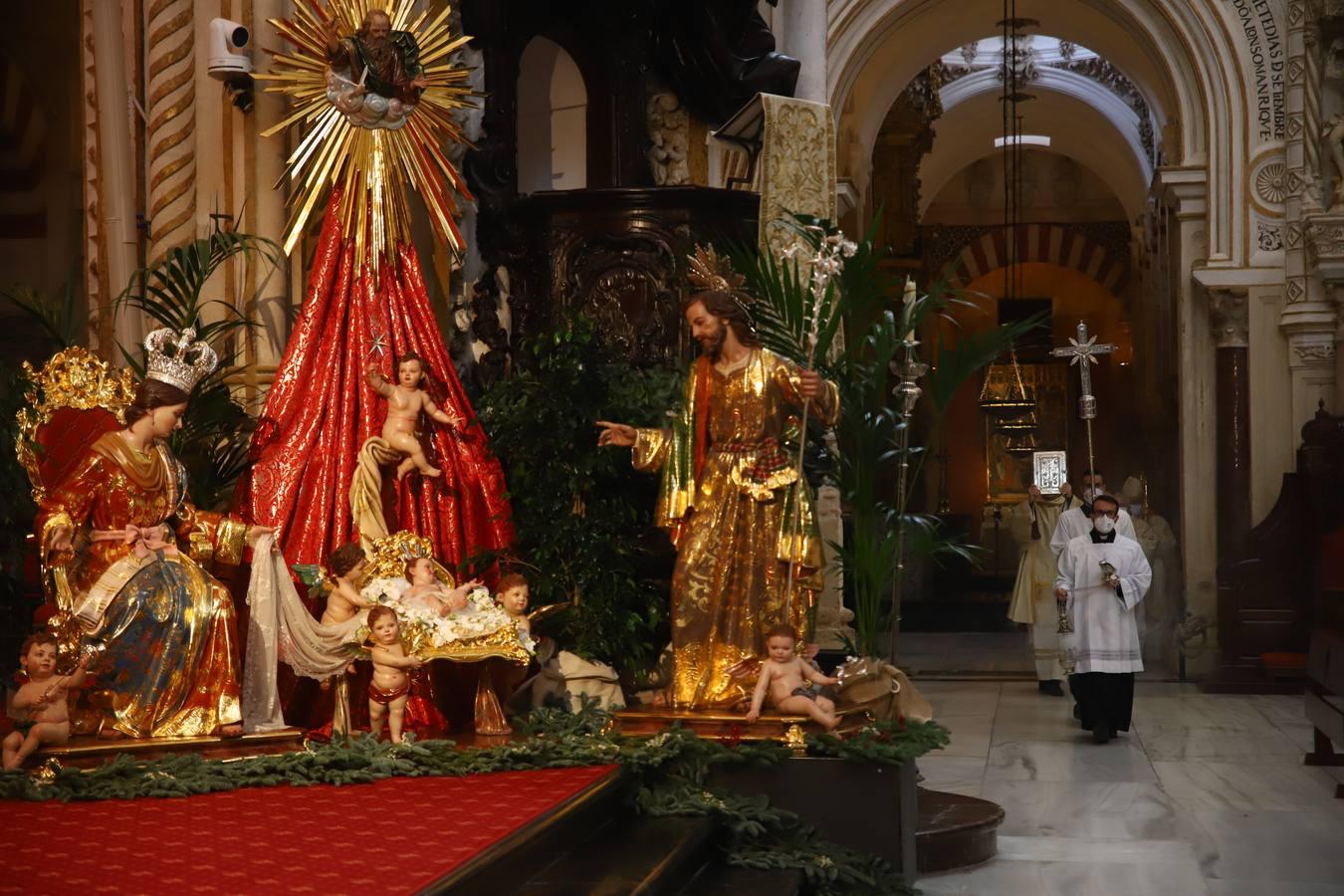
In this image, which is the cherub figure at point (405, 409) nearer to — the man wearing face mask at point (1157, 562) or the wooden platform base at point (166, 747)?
the wooden platform base at point (166, 747)

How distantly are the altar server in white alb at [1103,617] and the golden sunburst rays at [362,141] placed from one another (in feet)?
16.8

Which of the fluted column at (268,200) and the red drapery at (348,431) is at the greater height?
the fluted column at (268,200)

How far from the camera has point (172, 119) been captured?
8586mm

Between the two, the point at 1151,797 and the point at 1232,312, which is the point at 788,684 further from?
the point at 1232,312

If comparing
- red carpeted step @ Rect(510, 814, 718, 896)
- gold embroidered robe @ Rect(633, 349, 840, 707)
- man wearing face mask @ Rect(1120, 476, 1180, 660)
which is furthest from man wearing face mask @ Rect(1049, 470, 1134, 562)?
red carpeted step @ Rect(510, 814, 718, 896)

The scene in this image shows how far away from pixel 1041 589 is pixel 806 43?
5.30 metres

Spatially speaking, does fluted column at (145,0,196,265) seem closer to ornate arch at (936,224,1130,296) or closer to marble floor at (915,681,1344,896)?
marble floor at (915,681,1344,896)

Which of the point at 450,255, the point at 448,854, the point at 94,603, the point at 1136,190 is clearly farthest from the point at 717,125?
the point at 1136,190

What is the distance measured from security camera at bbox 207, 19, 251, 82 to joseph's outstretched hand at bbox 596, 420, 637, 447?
229 cm

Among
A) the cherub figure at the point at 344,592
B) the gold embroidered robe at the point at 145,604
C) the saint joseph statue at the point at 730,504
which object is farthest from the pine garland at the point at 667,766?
the saint joseph statue at the point at 730,504

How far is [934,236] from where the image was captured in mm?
27672

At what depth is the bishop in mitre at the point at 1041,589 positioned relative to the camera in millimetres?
14234

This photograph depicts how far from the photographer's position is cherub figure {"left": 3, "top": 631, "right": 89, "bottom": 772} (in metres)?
6.34

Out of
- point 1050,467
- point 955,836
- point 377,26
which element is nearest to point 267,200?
point 377,26
